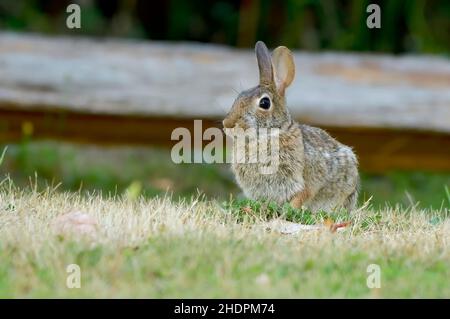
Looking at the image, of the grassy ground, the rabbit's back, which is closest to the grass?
the grassy ground

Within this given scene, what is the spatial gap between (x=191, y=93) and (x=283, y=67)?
3.24m

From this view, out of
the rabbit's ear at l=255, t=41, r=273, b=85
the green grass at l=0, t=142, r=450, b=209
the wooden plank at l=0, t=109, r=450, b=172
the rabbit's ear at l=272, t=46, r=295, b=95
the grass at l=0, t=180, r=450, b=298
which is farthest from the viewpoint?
the green grass at l=0, t=142, r=450, b=209

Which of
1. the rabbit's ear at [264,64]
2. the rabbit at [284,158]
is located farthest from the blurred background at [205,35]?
the rabbit's ear at [264,64]

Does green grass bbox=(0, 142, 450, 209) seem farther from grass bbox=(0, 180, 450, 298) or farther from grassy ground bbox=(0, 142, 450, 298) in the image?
grass bbox=(0, 180, 450, 298)

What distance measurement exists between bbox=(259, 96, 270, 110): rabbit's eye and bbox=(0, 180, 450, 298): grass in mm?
637

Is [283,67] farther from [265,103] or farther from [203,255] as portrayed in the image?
[203,255]

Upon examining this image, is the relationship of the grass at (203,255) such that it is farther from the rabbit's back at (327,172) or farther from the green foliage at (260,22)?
the green foliage at (260,22)

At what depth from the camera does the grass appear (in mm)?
4098

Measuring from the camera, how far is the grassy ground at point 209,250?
162 inches

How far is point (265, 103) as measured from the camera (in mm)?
5566
